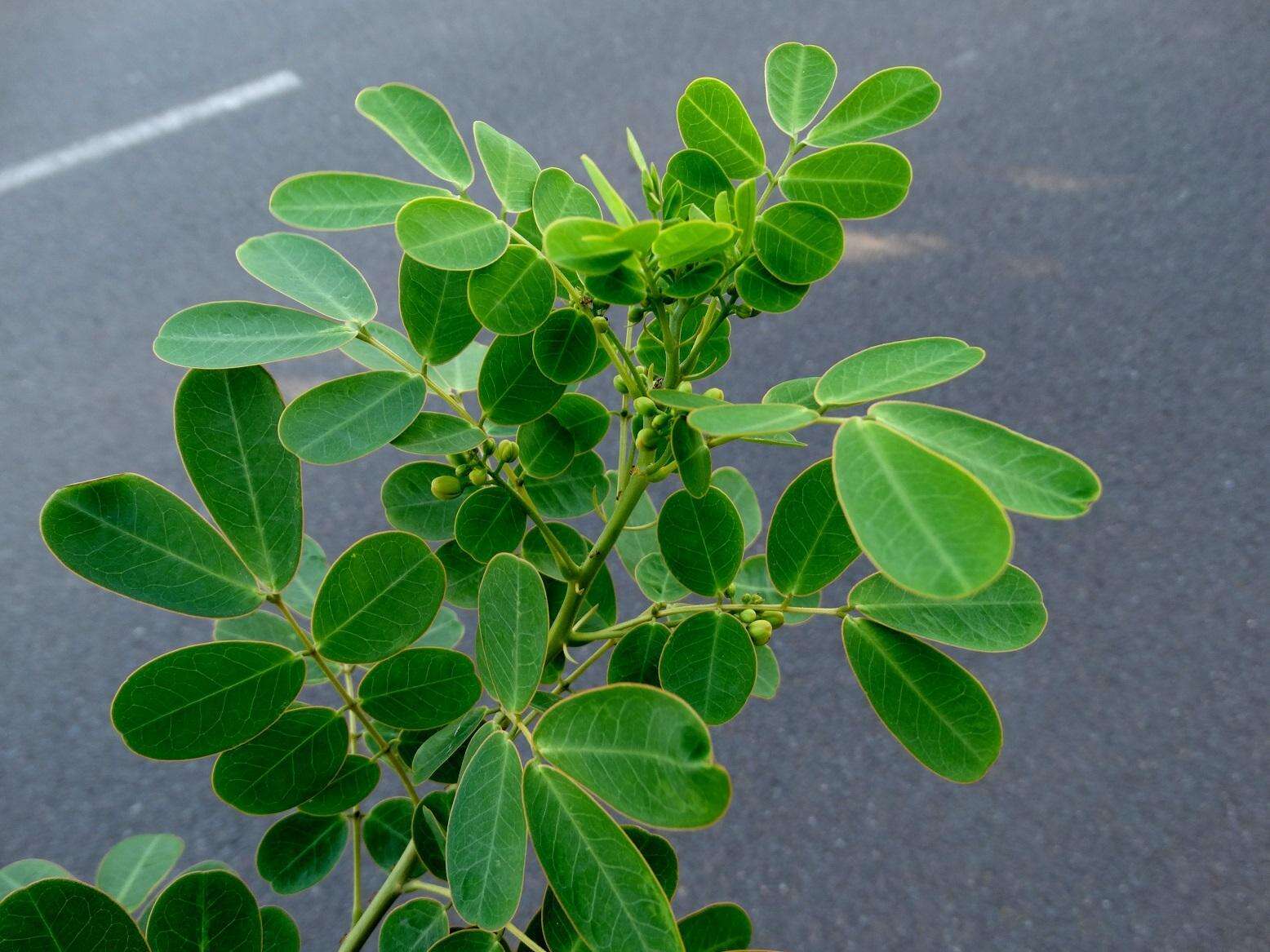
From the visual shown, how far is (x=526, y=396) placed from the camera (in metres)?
0.55

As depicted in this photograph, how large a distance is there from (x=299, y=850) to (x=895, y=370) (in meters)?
0.52

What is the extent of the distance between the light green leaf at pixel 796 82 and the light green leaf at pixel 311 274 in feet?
0.86

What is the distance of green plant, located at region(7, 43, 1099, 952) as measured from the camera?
0.42m

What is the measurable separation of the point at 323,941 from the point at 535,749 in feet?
4.41

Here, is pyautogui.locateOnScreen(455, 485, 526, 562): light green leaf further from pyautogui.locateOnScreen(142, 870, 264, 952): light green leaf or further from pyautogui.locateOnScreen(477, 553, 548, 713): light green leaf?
pyautogui.locateOnScreen(142, 870, 264, 952): light green leaf

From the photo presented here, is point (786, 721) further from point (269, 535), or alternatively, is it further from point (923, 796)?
point (269, 535)

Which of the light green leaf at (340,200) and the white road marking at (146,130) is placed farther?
the white road marking at (146,130)

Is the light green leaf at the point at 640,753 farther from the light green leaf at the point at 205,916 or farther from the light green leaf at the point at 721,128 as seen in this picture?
the light green leaf at the point at 721,128

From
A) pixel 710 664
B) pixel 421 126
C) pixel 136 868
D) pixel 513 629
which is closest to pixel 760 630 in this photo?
pixel 710 664

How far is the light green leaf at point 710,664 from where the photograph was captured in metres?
0.52

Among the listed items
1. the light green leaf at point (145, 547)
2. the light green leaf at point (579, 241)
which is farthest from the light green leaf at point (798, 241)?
the light green leaf at point (145, 547)

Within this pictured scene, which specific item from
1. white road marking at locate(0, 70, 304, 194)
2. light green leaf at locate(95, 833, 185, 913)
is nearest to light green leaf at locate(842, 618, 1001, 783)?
→ light green leaf at locate(95, 833, 185, 913)

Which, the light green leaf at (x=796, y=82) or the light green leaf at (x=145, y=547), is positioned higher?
the light green leaf at (x=796, y=82)

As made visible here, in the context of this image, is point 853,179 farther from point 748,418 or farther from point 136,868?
point 136,868
